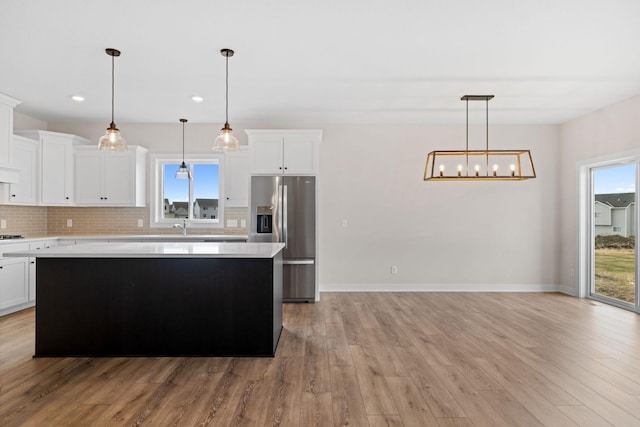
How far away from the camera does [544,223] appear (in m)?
5.80

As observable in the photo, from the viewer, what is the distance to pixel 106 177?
542 centimetres

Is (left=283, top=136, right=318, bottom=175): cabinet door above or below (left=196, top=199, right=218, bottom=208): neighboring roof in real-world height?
above

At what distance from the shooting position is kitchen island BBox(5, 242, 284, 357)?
3.06 m

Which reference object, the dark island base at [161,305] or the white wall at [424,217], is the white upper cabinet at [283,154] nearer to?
the white wall at [424,217]

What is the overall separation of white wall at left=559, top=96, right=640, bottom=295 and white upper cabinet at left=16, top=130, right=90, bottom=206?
23.5 ft

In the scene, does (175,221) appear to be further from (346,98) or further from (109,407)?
(109,407)

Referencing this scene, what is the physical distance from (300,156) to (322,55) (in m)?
1.96

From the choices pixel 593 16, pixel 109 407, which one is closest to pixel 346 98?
pixel 593 16

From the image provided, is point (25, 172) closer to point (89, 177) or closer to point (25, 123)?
point (89, 177)

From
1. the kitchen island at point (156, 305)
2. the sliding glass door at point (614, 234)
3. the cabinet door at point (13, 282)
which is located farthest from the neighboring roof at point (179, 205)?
the sliding glass door at point (614, 234)

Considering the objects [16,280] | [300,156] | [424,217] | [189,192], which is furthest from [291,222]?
[16,280]

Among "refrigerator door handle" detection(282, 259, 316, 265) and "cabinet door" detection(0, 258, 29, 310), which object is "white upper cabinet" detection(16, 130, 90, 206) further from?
"refrigerator door handle" detection(282, 259, 316, 265)

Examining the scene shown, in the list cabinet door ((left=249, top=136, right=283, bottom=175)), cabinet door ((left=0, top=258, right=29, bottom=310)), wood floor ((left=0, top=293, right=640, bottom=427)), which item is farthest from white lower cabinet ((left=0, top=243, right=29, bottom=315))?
cabinet door ((left=249, top=136, right=283, bottom=175))

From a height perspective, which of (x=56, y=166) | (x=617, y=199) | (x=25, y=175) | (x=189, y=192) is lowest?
(x=617, y=199)
